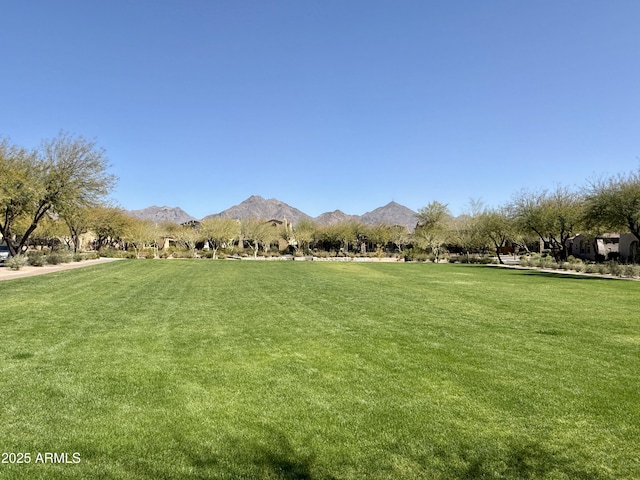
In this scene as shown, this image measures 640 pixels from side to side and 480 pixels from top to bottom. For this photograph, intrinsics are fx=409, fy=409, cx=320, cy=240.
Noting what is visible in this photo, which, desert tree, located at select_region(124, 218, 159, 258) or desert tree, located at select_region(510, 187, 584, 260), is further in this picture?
desert tree, located at select_region(124, 218, 159, 258)

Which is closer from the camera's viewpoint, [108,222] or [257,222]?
[108,222]

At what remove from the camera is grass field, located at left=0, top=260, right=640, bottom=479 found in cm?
354

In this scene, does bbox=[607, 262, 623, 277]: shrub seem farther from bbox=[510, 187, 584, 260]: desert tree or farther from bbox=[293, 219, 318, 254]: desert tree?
bbox=[293, 219, 318, 254]: desert tree

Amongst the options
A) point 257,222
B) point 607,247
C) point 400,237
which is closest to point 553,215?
point 607,247

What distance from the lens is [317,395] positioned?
4.98m

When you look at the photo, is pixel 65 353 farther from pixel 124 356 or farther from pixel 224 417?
pixel 224 417

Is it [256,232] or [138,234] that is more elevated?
[256,232]

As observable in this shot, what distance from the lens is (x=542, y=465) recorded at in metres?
3.53

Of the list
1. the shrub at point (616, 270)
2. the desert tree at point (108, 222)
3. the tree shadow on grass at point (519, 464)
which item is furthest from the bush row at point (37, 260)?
the shrub at point (616, 270)

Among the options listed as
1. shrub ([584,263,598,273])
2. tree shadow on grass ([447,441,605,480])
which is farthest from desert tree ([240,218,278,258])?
tree shadow on grass ([447,441,605,480])

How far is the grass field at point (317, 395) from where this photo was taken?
354 centimetres

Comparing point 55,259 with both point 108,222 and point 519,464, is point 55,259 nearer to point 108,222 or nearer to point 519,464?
point 108,222

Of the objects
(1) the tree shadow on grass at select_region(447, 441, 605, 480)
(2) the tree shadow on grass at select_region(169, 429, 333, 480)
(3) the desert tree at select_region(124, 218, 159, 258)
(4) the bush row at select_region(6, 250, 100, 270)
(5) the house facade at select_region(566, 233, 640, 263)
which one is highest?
(3) the desert tree at select_region(124, 218, 159, 258)

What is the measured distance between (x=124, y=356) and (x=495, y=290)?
14.8m
